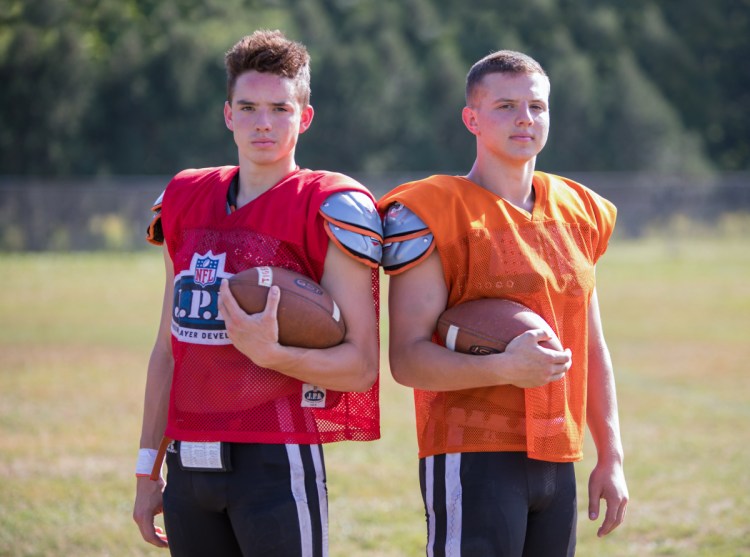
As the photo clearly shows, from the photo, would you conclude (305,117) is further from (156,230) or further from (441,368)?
(441,368)

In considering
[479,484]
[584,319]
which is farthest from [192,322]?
[584,319]

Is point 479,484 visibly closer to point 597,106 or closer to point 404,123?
point 404,123

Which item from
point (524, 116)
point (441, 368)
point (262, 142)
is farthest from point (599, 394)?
point (262, 142)

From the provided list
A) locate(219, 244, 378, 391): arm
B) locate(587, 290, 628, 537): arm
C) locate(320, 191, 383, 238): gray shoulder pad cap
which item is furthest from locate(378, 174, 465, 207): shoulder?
locate(587, 290, 628, 537): arm

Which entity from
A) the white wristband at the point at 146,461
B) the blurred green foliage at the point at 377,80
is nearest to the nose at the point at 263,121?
the white wristband at the point at 146,461

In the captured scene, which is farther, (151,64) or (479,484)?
(151,64)

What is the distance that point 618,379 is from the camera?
9867 millimetres

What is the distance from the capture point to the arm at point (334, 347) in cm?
253

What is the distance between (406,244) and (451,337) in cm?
27

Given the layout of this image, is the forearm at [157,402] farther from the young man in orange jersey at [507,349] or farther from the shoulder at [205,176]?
the young man in orange jersey at [507,349]

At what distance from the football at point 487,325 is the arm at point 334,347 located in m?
0.21

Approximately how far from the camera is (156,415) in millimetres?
2939

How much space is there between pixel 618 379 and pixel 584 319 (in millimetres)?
7258

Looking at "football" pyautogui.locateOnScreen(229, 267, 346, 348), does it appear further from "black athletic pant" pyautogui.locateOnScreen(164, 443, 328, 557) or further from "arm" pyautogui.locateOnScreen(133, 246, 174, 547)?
"arm" pyautogui.locateOnScreen(133, 246, 174, 547)
